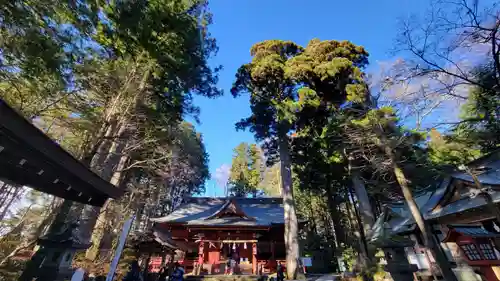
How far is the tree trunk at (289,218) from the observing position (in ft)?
33.6

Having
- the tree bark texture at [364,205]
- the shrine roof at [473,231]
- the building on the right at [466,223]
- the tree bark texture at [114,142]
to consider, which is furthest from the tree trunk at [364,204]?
the tree bark texture at [114,142]

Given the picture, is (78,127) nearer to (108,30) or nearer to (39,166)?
(108,30)

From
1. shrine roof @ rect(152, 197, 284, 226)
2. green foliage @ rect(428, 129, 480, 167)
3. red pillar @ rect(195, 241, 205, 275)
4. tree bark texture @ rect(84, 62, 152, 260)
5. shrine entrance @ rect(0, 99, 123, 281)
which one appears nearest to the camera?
shrine entrance @ rect(0, 99, 123, 281)

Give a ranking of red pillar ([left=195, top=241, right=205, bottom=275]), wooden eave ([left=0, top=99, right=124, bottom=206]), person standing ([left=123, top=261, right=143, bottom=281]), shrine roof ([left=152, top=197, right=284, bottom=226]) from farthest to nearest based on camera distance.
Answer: shrine roof ([left=152, top=197, right=284, bottom=226])
red pillar ([left=195, top=241, right=205, bottom=275])
person standing ([left=123, top=261, right=143, bottom=281])
wooden eave ([left=0, top=99, right=124, bottom=206])

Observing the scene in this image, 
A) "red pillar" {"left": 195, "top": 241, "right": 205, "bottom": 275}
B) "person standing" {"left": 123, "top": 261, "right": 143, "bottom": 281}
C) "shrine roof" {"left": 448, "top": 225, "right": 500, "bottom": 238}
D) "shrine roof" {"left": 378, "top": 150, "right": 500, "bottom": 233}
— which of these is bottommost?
"person standing" {"left": 123, "top": 261, "right": 143, "bottom": 281}

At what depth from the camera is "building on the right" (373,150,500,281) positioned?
20.7 feet

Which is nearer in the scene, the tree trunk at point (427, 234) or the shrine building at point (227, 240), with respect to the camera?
the tree trunk at point (427, 234)

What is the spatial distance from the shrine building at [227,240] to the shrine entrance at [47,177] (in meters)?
7.37

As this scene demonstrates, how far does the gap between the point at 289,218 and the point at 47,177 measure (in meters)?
10.1

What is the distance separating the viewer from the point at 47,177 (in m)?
3.50

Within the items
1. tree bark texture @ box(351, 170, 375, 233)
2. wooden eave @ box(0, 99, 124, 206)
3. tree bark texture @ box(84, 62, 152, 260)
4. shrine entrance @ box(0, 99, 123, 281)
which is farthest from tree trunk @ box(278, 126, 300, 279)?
wooden eave @ box(0, 99, 124, 206)

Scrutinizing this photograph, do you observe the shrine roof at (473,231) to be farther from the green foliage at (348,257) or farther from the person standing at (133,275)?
the person standing at (133,275)

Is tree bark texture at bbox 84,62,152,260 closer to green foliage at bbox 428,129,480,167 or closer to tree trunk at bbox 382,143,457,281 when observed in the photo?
tree trunk at bbox 382,143,457,281

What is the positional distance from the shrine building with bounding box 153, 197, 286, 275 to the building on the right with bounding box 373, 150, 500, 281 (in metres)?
6.41
